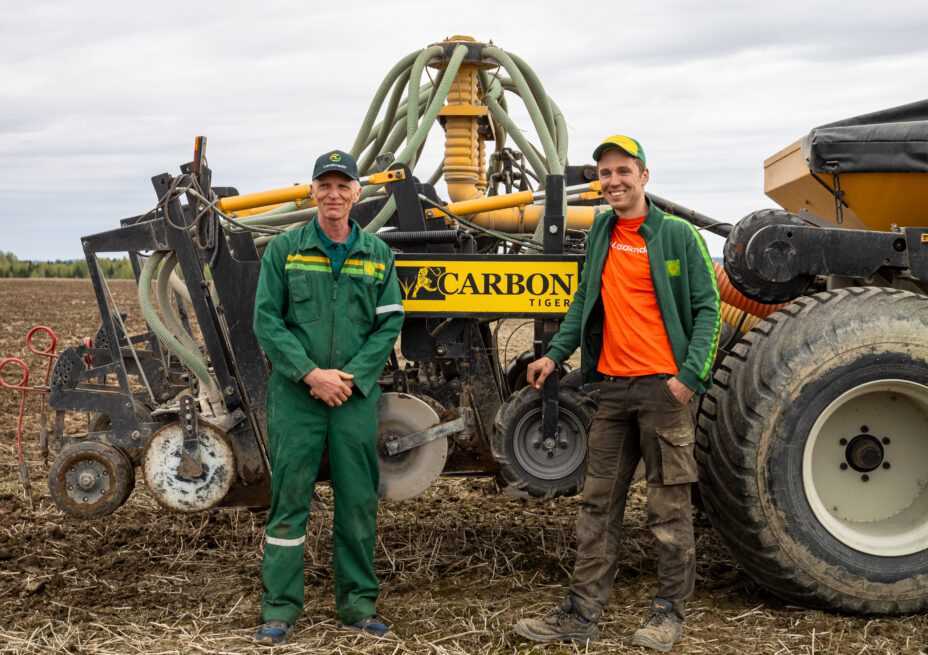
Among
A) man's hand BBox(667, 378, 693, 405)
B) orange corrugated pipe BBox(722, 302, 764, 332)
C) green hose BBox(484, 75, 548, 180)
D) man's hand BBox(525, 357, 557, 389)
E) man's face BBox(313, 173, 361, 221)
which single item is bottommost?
man's hand BBox(667, 378, 693, 405)

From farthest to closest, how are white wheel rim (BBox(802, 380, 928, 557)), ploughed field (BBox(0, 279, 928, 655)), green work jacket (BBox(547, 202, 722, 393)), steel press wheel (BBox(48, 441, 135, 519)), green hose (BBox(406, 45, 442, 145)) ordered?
green hose (BBox(406, 45, 442, 145))
steel press wheel (BBox(48, 441, 135, 519))
white wheel rim (BBox(802, 380, 928, 557))
ploughed field (BBox(0, 279, 928, 655))
green work jacket (BBox(547, 202, 722, 393))

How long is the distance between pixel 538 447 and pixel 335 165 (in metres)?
1.61

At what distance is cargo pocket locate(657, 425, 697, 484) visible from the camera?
3922 mm

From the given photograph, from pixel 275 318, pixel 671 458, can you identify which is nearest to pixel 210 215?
pixel 275 318

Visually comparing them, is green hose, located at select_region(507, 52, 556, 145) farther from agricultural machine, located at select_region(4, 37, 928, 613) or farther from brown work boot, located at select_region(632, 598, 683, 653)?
brown work boot, located at select_region(632, 598, 683, 653)

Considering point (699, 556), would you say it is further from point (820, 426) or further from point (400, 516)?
point (400, 516)

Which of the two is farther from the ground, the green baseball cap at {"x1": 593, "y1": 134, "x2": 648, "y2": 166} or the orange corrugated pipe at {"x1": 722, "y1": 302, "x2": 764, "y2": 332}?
the green baseball cap at {"x1": 593, "y1": 134, "x2": 648, "y2": 166}

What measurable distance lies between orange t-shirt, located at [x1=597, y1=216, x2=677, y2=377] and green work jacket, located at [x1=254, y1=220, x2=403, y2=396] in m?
0.88

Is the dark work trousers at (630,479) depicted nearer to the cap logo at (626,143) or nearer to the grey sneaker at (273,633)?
the cap logo at (626,143)

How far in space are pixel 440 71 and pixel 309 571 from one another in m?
2.64

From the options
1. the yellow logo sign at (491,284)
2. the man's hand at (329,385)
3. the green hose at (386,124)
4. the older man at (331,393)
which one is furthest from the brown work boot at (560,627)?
the green hose at (386,124)

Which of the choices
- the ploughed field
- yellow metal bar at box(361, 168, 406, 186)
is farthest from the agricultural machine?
the ploughed field

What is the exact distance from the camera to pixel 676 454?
3928 mm

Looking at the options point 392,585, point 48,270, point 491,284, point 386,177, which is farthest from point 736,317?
point 48,270
